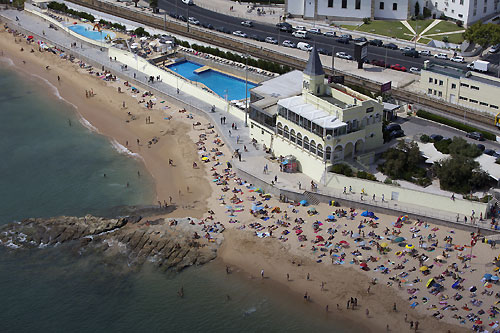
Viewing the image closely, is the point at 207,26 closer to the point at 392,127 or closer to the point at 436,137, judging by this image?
the point at 392,127

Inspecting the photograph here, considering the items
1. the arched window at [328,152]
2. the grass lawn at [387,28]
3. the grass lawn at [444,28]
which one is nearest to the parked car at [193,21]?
the grass lawn at [387,28]

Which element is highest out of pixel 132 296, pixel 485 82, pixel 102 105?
pixel 485 82

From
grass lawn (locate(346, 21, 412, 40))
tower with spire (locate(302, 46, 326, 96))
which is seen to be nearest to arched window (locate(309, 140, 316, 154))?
tower with spire (locate(302, 46, 326, 96))

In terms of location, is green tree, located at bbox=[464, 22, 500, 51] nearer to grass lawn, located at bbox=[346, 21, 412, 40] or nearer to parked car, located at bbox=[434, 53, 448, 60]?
parked car, located at bbox=[434, 53, 448, 60]

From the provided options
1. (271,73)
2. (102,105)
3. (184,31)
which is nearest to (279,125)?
(271,73)

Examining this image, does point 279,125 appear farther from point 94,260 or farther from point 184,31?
point 184,31

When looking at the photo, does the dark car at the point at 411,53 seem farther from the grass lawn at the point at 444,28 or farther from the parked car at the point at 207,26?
the parked car at the point at 207,26
